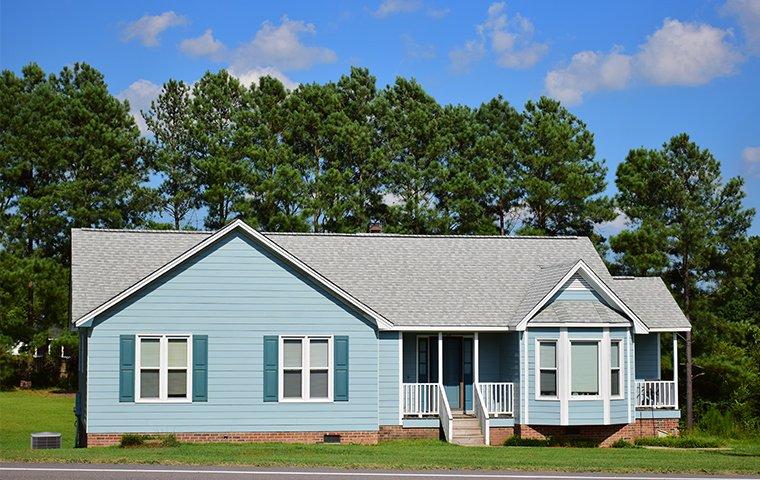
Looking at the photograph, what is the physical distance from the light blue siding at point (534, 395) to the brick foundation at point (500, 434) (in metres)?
0.71

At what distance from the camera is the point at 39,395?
48281 millimetres

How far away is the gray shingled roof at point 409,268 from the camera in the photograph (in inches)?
1173

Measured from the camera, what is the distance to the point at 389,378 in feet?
96.2

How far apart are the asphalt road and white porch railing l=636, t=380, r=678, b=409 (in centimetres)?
1278

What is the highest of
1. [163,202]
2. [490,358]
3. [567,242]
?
[163,202]

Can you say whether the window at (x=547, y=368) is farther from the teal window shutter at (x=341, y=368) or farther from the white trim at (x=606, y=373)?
the teal window shutter at (x=341, y=368)

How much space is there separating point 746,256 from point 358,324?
939 inches

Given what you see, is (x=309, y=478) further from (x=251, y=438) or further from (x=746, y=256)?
(x=746, y=256)

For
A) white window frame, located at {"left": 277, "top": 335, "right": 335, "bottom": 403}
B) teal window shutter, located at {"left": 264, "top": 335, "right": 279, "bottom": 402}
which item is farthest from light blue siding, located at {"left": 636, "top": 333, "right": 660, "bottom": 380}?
teal window shutter, located at {"left": 264, "top": 335, "right": 279, "bottom": 402}

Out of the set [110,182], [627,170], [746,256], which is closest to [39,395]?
[110,182]

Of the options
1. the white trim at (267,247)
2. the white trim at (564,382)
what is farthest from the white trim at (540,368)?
the white trim at (267,247)

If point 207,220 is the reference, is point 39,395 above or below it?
below

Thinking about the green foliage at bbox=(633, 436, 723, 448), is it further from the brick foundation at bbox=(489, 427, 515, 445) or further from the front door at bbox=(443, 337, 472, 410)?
the front door at bbox=(443, 337, 472, 410)

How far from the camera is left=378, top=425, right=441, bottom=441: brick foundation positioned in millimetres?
29141
